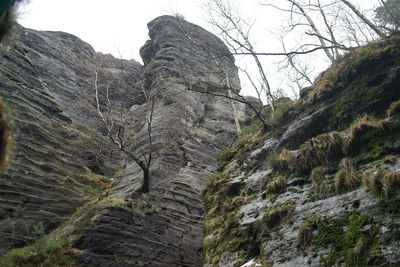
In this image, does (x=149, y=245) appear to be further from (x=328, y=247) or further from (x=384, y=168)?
(x=384, y=168)

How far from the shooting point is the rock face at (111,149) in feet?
47.6

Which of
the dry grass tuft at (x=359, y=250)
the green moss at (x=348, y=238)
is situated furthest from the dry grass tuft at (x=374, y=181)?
the dry grass tuft at (x=359, y=250)

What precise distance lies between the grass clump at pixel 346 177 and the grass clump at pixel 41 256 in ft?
31.4

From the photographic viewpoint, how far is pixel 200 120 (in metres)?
24.4

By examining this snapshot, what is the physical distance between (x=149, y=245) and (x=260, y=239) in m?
6.58

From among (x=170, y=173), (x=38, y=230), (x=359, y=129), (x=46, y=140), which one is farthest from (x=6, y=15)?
(x=46, y=140)

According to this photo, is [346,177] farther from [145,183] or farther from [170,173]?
[170,173]

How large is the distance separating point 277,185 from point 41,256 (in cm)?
893

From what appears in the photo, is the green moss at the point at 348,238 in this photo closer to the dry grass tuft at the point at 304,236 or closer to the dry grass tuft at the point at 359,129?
the dry grass tuft at the point at 304,236

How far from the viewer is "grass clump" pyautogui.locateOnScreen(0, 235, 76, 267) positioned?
1259 cm

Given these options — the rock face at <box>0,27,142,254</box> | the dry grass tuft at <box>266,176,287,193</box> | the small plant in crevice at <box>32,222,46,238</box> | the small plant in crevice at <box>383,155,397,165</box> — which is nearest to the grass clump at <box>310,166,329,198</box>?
the dry grass tuft at <box>266,176,287,193</box>

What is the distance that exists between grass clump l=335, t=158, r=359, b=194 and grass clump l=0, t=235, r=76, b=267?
9571mm

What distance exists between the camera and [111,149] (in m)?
23.4

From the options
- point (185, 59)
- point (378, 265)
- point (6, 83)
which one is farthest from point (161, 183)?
point (185, 59)
